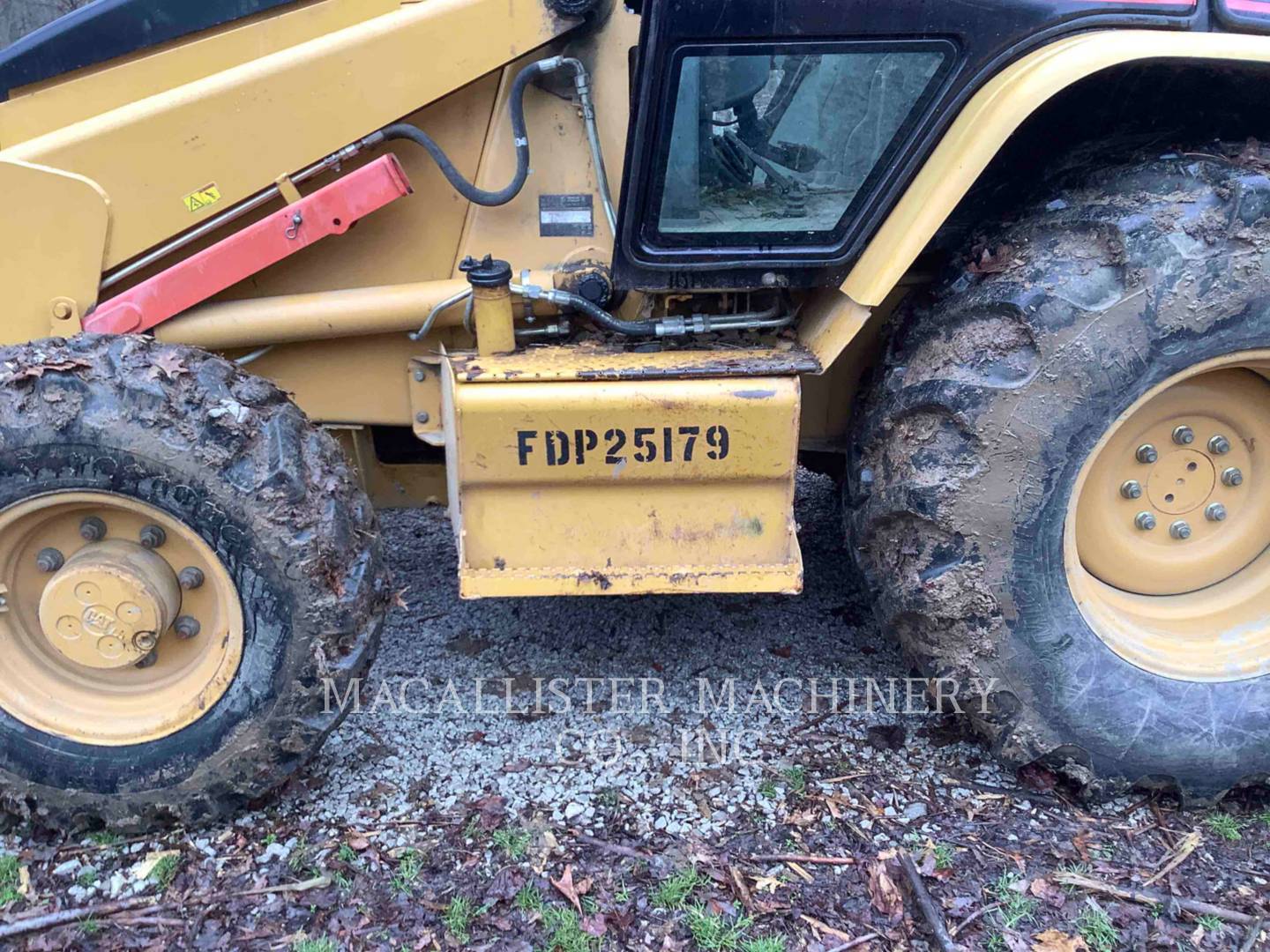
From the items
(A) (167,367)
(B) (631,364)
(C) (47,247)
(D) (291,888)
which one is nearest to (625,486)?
(B) (631,364)

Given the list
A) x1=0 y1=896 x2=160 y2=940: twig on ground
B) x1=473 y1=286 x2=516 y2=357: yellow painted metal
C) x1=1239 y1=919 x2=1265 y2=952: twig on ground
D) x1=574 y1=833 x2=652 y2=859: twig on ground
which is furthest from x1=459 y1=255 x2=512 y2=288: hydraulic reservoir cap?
x1=1239 y1=919 x2=1265 y2=952: twig on ground

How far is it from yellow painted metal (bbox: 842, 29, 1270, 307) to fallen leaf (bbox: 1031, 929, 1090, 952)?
1.36 meters

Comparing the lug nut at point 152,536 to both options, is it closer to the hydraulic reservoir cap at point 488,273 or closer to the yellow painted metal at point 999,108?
the hydraulic reservoir cap at point 488,273

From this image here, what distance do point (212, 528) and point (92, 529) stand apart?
0.34m

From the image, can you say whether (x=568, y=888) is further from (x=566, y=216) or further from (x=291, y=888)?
(x=566, y=216)

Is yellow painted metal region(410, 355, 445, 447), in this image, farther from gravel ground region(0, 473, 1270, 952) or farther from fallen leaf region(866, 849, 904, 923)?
fallen leaf region(866, 849, 904, 923)

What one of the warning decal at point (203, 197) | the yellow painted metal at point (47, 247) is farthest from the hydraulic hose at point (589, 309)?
the yellow painted metal at point (47, 247)

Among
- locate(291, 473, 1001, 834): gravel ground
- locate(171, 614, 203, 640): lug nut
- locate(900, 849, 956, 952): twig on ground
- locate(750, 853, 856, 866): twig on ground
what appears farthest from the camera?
locate(291, 473, 1001, 834): gravel ground

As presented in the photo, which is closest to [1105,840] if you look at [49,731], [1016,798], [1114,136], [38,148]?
[1016,798]

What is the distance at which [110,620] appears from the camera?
2174 mm

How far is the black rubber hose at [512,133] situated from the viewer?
2283mm

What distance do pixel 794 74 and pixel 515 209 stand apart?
2.54 ft

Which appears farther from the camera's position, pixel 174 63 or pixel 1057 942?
pixel 174 63

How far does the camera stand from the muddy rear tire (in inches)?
79.8
